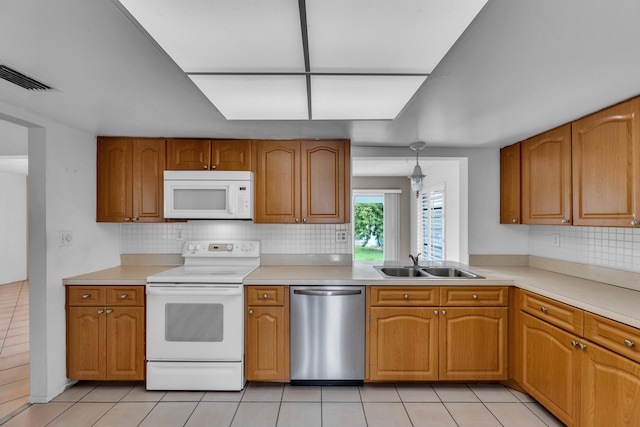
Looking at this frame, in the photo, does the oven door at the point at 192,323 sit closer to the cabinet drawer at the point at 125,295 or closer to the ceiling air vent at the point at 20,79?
the cabinet drawer at the point at 125,295

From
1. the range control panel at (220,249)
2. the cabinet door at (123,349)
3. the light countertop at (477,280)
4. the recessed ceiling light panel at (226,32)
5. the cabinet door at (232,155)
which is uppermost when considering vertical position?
the recessed ceiling light panel at (226,32)

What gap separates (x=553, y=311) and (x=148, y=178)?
3191 millimetres

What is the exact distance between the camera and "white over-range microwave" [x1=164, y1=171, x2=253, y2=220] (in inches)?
106

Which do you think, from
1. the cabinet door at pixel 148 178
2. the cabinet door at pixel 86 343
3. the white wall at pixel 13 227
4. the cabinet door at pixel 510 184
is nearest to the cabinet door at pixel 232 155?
the cabinet door at pixel 148 178

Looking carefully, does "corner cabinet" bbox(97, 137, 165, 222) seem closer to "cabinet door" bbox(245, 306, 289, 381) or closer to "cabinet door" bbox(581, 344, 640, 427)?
"cabinet door" bbox(245, 306, 289, 381)

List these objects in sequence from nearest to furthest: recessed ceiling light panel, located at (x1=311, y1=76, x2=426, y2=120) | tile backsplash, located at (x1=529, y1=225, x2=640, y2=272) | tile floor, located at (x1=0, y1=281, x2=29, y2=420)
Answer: recessed ceiling light panel, located at (x1=311, y1=76, x2=426, y2=120) < tile backsplash, located at (x1=529, y1=225, x2=640, y2=272) < tile floor, located at (x1=0, y1=281, x2=29, y2=420)

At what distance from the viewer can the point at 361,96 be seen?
1698 mm

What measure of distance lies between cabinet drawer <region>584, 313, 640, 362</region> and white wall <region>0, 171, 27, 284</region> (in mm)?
8342

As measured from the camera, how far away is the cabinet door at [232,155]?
2.83 m

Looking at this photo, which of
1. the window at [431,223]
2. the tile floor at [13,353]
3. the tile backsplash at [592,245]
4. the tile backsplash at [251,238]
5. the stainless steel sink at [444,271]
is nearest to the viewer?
the tile backsplash at [592,245]

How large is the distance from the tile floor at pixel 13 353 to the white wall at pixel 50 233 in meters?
0.18

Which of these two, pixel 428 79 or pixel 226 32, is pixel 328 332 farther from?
pixel 226 32

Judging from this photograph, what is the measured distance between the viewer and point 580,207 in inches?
87.3

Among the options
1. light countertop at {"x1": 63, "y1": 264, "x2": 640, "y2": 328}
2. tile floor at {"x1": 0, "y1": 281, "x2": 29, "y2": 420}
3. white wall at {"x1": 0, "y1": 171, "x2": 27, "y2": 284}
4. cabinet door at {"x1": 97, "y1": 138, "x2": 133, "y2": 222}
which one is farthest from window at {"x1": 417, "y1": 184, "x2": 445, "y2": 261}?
white wall at {"x1": 0, "y1": 171, "x2": 27, "y2": 284}
